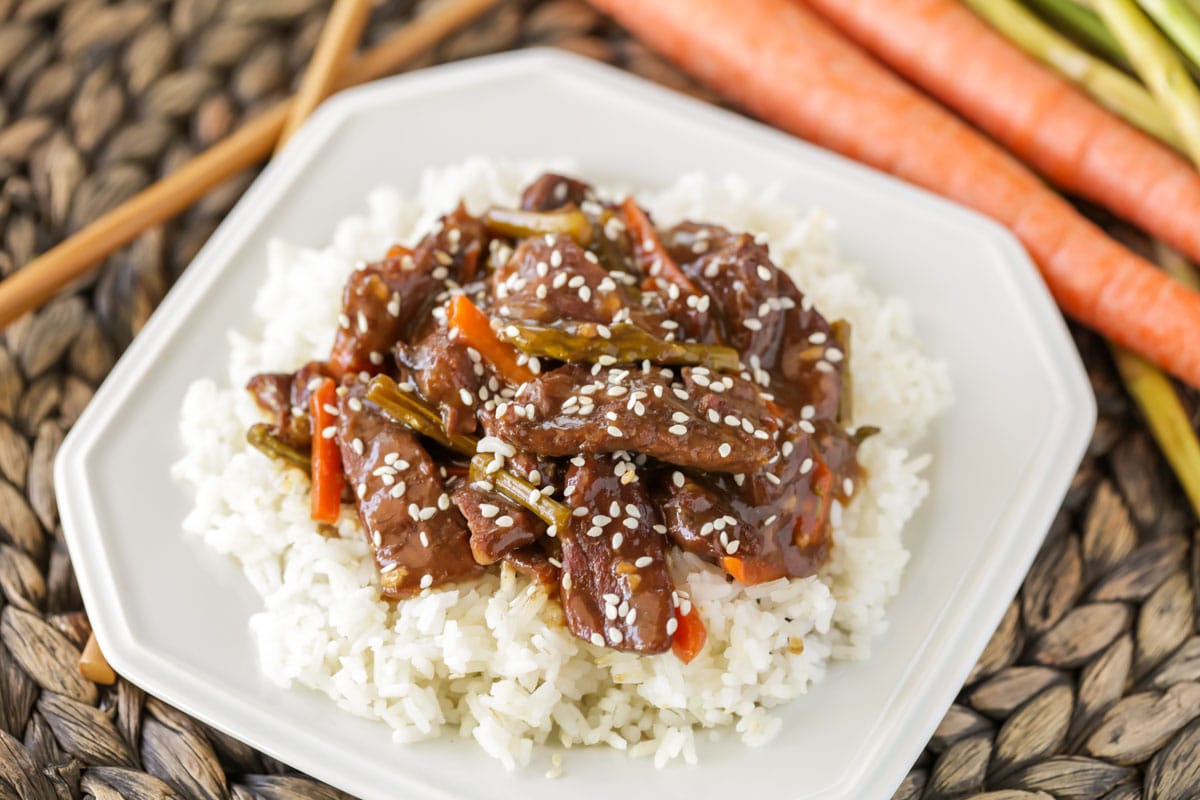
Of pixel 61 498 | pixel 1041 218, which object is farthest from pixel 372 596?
pixel 1041 218

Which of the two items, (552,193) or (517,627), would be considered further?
(552,193)

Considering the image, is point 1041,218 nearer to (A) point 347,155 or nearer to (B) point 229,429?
(A) point 347,155

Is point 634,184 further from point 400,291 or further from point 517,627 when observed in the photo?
point 517,627

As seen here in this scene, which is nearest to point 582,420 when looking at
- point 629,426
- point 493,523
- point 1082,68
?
point 629,426

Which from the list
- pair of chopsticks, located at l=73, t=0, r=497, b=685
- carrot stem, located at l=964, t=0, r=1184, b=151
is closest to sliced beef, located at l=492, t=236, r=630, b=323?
pair of chopsticks, located at l=73, t=0, r=497, b=685

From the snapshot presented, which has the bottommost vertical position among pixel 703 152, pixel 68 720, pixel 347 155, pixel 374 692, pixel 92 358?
pixel 68 720

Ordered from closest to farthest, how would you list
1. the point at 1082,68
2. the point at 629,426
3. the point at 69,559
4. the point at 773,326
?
the point at 629,426 < the point at 773,326 < the point at 69,559 < the point at 1082,68

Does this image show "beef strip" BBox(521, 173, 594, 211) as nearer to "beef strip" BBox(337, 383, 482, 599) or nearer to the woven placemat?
"beef strip" BBox(337, 383, 482, 599)
